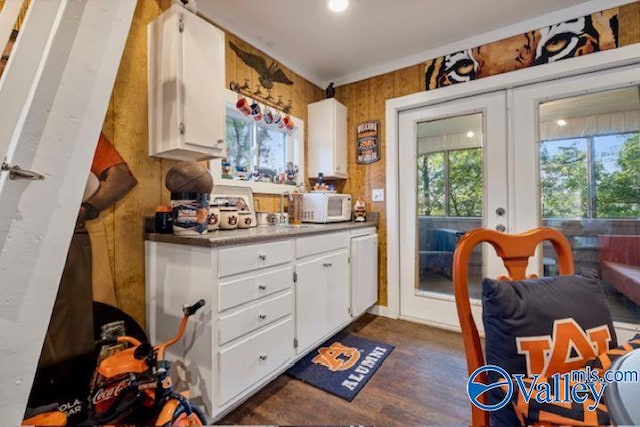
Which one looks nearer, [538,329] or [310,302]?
[538,329]

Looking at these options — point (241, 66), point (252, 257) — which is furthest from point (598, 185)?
point (241, 66)

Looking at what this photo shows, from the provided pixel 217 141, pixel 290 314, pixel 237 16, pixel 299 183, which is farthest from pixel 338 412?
pixel 237 16

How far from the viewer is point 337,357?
6.56 ft

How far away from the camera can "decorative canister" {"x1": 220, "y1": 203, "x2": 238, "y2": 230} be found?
1.83 metres

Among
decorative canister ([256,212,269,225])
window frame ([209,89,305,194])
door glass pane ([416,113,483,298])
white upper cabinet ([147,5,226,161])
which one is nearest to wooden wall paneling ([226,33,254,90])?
window frame ([209,89,305,194])

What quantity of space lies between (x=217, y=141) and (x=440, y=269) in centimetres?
217

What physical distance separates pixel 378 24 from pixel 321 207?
147 centimetres

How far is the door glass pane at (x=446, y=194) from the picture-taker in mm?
2438

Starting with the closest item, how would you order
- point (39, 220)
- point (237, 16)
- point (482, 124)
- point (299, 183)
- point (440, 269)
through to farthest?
point (39, 220) → point (237, 16) → point (482, 124) → point (440, 269) → point (299, 183)

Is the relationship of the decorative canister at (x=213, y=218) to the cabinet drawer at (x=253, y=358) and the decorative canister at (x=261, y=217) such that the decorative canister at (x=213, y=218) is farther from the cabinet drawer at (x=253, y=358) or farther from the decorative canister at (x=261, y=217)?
the cabinet drawer at (x=253, y=358)

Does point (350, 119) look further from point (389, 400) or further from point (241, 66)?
point (389, 400)

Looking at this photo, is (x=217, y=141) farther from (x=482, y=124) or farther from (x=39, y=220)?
(x=482, y=124)

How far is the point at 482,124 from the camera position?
7.88 ft

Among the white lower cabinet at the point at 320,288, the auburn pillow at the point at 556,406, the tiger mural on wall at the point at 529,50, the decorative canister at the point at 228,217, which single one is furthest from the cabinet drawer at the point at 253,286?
the tiger mural on wall at the point at 529,50
